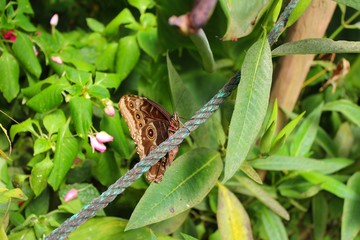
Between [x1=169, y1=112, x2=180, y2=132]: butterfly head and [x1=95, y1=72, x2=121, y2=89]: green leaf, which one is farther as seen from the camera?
[x1=95, y1=72, x2=121, y2=89]: green leaf

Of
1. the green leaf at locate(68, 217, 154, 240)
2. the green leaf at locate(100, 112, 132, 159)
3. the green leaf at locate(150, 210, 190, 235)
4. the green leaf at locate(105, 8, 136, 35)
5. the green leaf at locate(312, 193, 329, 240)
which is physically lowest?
the green leaf at locate(312, 193, 329, 240)

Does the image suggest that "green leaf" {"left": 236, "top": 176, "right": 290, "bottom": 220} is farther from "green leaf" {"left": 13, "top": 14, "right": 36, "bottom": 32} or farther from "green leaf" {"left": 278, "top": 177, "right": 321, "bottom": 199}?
"green leaf" {"left": 13, "top": 14, "right": 36, "bottom": 32}

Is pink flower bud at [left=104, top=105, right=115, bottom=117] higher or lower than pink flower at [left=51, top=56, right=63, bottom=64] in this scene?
lower

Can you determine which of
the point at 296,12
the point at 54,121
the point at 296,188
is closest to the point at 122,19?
the point at 54,121

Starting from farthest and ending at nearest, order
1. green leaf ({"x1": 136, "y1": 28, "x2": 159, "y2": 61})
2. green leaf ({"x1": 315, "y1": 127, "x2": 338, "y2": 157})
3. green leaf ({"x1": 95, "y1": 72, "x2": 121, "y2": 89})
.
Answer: green leaf ({"x1": 315, "y1": 127, "x2": 338, "y2": 157}), green leaf ({"x1": 136, "y1": 28, "x2": 159, "y2": 61}), green leaf ({"x1": 95, "y1": 72, "x2": 121, "y2": 89})

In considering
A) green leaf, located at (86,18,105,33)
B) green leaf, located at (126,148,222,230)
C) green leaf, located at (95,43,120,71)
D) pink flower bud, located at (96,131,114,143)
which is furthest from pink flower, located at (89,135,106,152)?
green leaf, located at (86,18,105,33)

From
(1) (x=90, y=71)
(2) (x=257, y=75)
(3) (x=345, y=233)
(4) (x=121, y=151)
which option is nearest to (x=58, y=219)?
(4) (x=121, y=151)

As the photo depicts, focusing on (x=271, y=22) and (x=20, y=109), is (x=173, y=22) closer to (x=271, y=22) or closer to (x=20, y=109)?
(x=271, y=22)

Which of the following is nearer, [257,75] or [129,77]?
[257,75]
